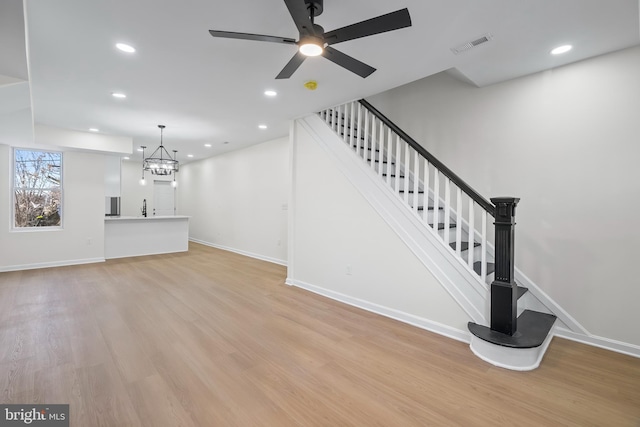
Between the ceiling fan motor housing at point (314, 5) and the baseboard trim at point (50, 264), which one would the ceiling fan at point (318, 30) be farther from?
the baseboard trim at point (50, 264)

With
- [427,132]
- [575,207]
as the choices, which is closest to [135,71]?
[427,132]

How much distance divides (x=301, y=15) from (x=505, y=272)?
8.47 ft

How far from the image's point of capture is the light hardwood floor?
5.94 feet

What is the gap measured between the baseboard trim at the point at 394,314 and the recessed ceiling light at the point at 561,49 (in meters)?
2.81

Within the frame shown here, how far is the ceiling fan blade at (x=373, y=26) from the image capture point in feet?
5.52

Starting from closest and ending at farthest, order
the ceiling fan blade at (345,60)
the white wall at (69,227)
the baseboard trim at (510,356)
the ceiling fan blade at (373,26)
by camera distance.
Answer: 1. the ceiling fan blade at (373,26)
2. the ceiling fan blade at (345,60)
3. the baseboard trim at (510,356)
4. the white wall at (69,227)

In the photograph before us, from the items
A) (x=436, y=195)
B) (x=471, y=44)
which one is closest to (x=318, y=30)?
(x=471, y=44)

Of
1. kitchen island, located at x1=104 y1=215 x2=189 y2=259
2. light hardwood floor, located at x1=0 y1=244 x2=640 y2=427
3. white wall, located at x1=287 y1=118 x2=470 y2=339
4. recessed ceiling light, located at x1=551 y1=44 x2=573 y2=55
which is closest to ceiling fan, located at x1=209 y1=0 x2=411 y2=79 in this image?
recessed ceiling light, located at x1=551 y1=44 x2=573 y2=55

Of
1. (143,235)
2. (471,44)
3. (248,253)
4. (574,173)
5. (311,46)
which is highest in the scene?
(471,44)

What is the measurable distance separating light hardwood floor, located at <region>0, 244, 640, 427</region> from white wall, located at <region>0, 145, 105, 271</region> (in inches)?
101

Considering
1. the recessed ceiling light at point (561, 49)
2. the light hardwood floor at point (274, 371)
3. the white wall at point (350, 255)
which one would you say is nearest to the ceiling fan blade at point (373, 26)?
the recessed ceiling light at point (561, 49)

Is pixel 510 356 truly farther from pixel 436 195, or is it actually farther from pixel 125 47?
pixel 125 47

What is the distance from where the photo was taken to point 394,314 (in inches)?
132

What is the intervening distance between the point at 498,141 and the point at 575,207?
1.06 metres
